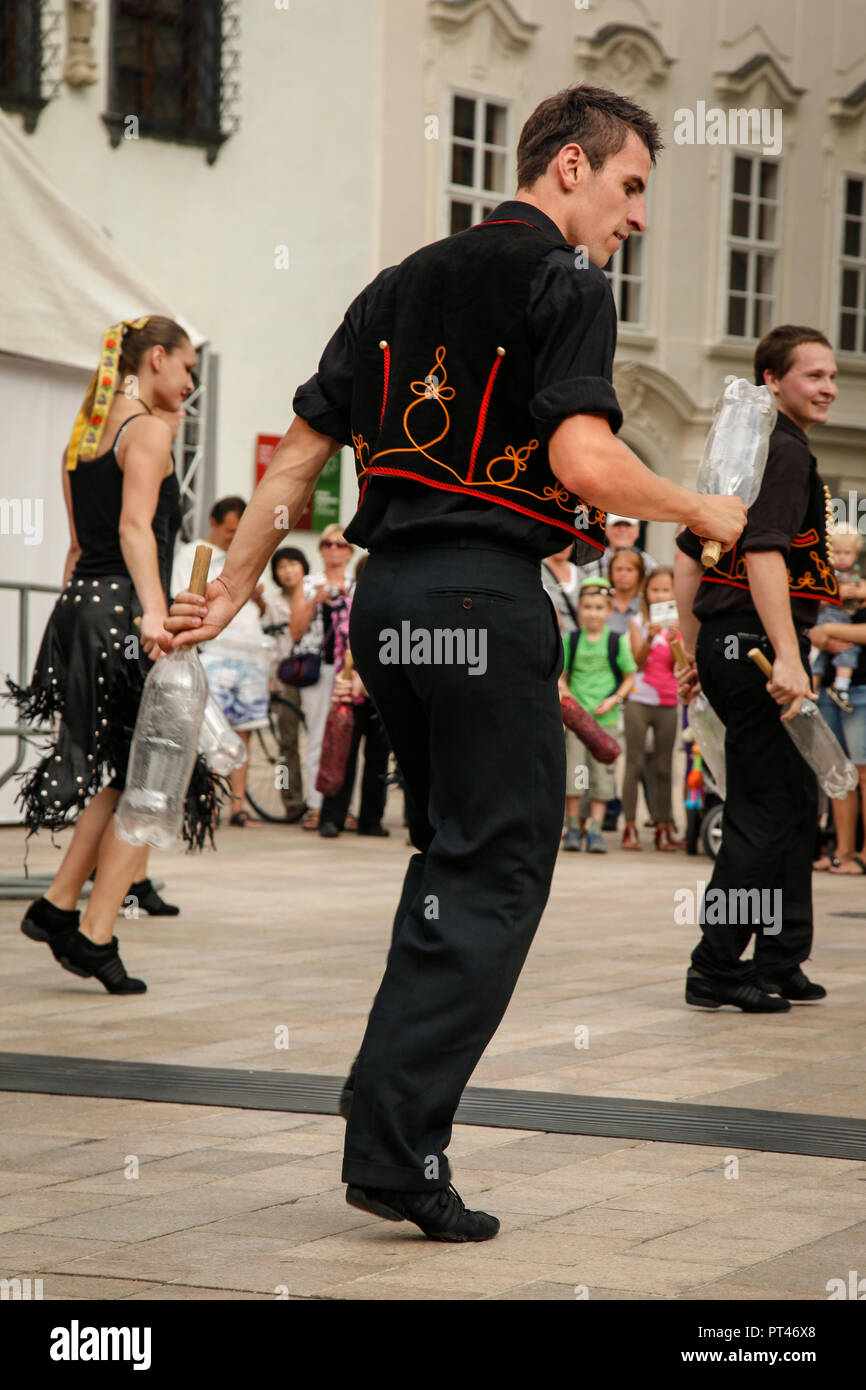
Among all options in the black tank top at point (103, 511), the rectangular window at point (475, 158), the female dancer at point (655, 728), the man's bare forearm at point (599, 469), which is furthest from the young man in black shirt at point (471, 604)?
the rectangular window at point (475, 158)

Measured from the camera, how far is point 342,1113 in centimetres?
373

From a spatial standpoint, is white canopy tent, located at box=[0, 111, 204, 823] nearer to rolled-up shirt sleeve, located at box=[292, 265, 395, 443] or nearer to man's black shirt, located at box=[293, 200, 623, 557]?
rolled-up shirt sleeve, located at box=[292, 265, 395, 443]

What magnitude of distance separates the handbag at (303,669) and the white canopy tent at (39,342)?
2.35 meters

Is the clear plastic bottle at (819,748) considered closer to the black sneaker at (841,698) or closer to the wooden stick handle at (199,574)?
the wooden stick handle at (199,574)

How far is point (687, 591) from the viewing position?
6414 mm

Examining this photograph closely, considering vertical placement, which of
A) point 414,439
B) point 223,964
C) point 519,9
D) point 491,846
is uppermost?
point 519,9

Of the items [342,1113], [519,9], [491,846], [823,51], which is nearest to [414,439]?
[491,846]

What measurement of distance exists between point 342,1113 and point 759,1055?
2072 millimetres

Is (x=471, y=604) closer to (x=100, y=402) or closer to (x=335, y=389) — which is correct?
(x=335, y=389)

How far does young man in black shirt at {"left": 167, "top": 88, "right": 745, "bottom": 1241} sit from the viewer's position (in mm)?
3465

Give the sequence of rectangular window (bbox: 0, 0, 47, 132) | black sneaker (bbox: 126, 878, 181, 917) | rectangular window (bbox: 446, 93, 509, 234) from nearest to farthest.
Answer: black sneaker (bbox: 126, 878, 181, 917), rectangular window (bbox: 0, 0, 47, 132), rectangular window (bbox: 446, 93, 509, 234)

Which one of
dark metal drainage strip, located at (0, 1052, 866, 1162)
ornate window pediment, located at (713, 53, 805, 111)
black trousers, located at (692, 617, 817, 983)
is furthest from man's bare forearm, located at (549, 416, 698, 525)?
ornate window pediment, located at (713, 53, 805, 111)
